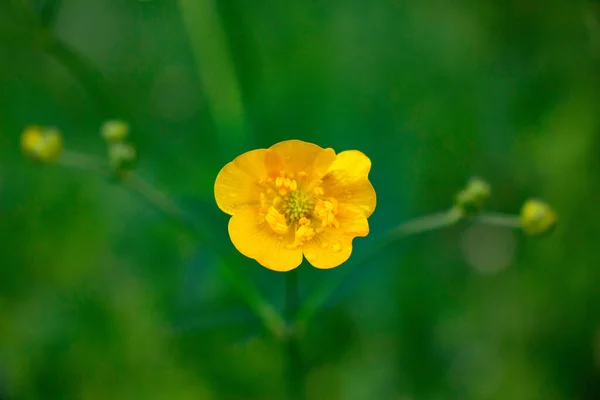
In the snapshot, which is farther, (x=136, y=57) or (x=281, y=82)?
(x=136, y=57)

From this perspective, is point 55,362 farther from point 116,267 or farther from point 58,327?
point 116,267

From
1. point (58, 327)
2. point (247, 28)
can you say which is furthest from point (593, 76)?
point (58, 327)

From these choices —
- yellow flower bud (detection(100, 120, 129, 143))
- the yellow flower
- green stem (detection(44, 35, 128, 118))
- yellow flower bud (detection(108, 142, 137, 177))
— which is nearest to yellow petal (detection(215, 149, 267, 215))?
the yellow flower

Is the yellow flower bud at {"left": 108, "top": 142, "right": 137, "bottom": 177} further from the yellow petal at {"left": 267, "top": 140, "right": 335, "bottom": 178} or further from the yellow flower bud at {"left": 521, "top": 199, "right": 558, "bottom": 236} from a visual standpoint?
the yellow flower bud at {"left": 521, "top": 199, "right": 558, "bottom": 236}

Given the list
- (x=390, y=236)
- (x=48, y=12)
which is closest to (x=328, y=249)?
(x=390, y=236)

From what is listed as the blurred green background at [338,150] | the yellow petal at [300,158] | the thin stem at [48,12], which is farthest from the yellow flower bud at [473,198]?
the thin stem at [48,12]

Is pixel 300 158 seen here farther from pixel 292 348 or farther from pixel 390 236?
pixel 292 348

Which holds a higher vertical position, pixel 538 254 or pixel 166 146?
pixel 166 146

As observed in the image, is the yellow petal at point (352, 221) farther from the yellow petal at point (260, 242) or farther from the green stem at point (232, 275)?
the green stem at point (232, 275)
